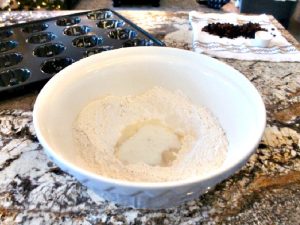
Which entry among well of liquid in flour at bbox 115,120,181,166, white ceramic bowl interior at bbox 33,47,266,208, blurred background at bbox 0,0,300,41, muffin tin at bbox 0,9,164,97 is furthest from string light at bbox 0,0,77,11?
well of liquid in flour at bbox 115,120,181,166

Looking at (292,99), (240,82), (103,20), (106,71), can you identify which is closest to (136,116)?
(106,71)

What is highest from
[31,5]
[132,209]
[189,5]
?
[132,209]

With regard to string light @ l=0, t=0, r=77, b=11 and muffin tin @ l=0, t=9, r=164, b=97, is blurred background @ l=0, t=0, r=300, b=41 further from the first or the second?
muffin tin @ l=0, t=9, r=164, b=97

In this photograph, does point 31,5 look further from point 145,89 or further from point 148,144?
point 148,144

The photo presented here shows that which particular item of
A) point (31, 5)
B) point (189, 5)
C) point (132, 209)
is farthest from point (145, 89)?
point (189, 5)

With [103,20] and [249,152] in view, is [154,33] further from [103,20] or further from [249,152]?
[249,152]

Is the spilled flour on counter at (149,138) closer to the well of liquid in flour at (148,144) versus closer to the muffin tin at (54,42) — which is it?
the well of liquid in flour at (148,144)

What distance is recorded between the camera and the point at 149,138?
613 mm

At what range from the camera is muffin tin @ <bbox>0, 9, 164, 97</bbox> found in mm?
788

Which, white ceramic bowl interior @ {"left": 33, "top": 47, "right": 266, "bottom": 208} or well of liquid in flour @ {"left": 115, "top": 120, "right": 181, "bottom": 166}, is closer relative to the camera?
white ceramic bowl interior @ {"left": 33, "top": 47, "right": 266, "bottom": 208}

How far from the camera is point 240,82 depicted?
604 millimetres

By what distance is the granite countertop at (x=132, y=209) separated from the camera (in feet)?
1.61

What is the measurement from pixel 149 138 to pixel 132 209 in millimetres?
153

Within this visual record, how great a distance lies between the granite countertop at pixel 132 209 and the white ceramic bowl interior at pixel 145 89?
4 centimetres
